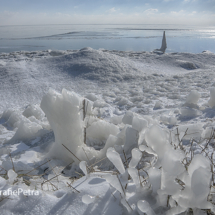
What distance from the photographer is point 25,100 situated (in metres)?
2.83

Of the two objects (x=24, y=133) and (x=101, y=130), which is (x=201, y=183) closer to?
(x=101, y=130)

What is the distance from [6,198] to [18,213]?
0.08 metres

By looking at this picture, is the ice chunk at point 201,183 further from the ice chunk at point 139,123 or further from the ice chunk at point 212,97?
the ice chunk at point 212,97

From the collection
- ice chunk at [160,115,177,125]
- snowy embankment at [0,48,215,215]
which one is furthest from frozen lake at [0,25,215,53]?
ice chunk at [160,115,177,125]

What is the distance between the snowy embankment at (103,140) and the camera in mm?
637

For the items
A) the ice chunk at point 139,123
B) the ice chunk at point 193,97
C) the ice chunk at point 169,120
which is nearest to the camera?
the ice chunk at point 139,123

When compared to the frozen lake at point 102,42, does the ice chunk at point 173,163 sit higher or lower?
lower

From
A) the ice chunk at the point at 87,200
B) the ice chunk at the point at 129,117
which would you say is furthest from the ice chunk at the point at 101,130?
the ice chunk at the point at 87,200

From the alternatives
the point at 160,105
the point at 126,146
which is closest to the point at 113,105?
the point at 160,105

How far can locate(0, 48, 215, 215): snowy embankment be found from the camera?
64 cm

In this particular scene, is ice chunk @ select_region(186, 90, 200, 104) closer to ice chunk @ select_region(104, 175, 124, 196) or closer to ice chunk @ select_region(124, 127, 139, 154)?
ice chunk @ select_region(124, 127, 139, 154)

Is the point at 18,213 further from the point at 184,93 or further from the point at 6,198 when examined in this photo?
the point at 184,93

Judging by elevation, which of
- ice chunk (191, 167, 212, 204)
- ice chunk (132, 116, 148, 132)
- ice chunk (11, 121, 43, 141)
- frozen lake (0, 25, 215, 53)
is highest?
frozen lake (0, 25, 215, 53)

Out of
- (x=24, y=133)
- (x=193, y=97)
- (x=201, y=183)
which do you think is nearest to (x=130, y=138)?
(x=201, y=183)
